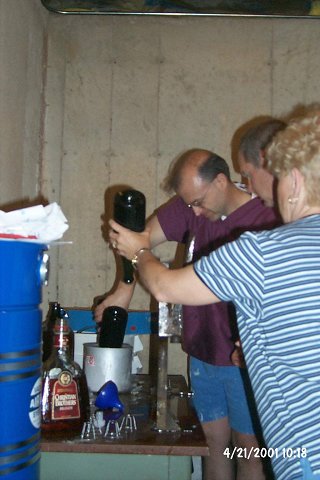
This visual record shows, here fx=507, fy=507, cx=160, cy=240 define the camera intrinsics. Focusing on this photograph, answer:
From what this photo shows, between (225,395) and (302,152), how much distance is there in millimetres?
1155

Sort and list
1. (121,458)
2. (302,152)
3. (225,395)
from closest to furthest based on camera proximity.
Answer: (302,152), (121,458), (225,395)

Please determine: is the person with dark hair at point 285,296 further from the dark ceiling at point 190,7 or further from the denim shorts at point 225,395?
the dark ceiling at point 190,7

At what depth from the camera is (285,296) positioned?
84cm

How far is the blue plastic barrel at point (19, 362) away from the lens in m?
0.78

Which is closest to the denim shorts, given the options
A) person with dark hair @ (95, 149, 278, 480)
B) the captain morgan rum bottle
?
person with dark hair @ (95, 149, 278, 480)

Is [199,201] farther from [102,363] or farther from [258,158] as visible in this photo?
[102,363]

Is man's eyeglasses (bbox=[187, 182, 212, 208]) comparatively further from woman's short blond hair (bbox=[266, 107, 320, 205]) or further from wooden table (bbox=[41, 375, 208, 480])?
wooden table (bbox=[41, 375, 208, 480])

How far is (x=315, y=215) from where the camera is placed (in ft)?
3.01

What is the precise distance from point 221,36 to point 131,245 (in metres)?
1.81

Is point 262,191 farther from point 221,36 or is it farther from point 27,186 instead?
point 221,36

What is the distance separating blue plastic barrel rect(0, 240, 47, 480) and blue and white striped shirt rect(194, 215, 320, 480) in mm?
306

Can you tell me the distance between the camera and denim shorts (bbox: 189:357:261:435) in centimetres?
173

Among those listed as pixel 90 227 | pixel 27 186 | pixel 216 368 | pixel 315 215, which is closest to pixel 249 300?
pixel 315 215

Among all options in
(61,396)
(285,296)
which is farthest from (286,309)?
(61,396)
